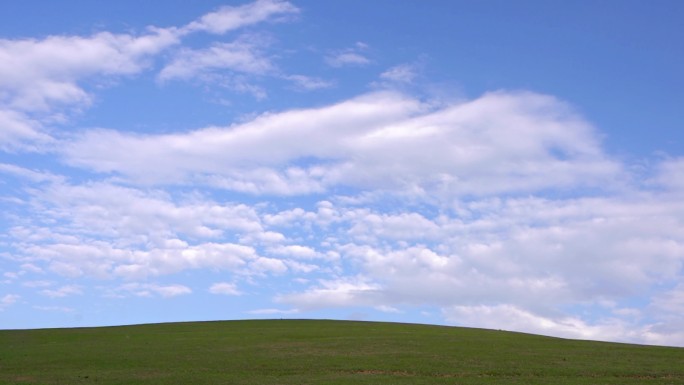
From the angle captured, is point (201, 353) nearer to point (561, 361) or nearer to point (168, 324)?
point (561, 361)

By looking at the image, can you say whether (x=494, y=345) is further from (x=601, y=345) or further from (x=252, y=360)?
(x=252, y=360)

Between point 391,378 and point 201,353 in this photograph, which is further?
point 201,353

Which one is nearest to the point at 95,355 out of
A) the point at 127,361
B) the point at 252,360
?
the point at 127,361

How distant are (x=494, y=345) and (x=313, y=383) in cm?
2602

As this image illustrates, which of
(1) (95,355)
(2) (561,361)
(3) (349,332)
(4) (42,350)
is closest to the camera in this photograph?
(2) (561,361)

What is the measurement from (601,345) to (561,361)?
650 inches

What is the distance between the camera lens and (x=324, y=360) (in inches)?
2032

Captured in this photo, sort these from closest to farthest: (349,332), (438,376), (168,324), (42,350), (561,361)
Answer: (438,376)
(561,361)
(42,350)
(349,332)
(168,324)

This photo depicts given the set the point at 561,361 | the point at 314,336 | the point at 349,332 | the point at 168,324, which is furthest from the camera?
the point at 168,324

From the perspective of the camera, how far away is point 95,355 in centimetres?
5788

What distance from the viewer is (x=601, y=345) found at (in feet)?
212

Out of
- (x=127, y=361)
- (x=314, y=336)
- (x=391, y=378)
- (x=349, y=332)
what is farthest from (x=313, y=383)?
(x=349, y=332)

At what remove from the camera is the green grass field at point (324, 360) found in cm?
4356

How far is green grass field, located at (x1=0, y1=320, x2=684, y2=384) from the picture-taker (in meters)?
43.6
